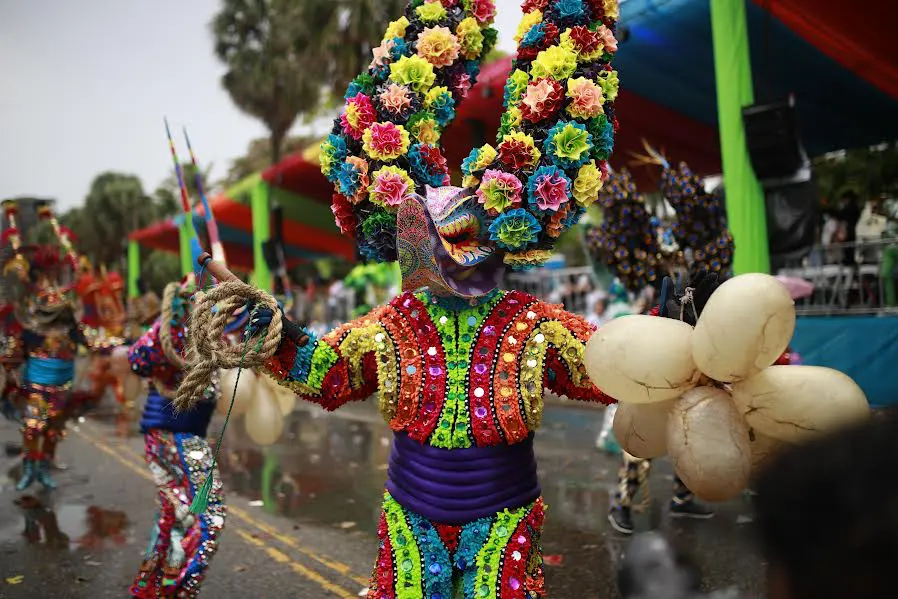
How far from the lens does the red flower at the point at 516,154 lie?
2.52 m

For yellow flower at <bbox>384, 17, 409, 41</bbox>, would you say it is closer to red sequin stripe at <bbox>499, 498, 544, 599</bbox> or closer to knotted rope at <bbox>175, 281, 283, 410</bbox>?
knotted rope at <bbox>175, 281, 283, 410</bbox>

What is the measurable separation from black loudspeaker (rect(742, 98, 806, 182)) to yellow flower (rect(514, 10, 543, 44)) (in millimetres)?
4965

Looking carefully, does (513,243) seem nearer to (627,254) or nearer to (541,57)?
(541,57)

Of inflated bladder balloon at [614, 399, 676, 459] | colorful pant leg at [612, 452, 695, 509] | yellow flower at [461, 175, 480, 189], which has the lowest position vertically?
colorful pant leg at [612, 452, 695, 509]

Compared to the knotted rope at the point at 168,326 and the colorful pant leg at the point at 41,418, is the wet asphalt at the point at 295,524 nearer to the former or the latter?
the colorful pant leg at the point at 41,418

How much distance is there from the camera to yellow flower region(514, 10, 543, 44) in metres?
2.73

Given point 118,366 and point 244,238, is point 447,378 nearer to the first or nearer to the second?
point 118,366

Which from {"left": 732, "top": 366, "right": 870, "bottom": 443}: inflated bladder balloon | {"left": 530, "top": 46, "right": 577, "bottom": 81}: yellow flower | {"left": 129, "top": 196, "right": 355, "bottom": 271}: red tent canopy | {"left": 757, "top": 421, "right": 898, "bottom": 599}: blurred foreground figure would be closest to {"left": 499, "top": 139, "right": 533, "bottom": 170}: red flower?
{"left": 530, "top": 46, "right": 577, "bottom": 81}: yellow flower

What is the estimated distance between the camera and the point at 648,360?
208 centimetres

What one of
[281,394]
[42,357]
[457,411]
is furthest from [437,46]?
[42,357]

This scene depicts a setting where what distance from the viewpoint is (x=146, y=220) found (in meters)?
38.0

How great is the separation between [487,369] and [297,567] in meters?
3.09

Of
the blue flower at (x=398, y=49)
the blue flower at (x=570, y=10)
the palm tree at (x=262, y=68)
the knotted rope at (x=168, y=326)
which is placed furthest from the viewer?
the palm tree at (x=262, y=68)

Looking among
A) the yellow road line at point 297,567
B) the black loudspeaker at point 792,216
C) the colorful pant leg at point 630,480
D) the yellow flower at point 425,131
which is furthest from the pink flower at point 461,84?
the black loudspeaker at point 792,216
